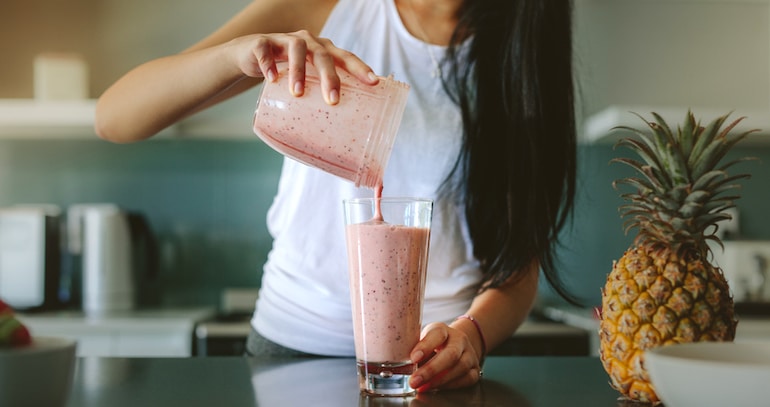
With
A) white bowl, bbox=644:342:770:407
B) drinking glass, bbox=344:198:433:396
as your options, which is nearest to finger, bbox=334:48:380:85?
drinking glass, bbox=344:198:433:396

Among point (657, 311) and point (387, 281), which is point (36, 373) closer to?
point (387, 281)

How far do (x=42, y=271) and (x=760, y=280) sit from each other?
2.71m

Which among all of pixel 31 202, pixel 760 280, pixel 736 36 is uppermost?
pixel 736 36

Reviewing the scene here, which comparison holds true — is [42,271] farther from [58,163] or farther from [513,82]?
[513,82]

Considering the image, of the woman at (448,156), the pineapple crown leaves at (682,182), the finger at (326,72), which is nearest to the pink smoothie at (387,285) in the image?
the finger at (326,72)

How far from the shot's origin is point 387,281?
0.83m

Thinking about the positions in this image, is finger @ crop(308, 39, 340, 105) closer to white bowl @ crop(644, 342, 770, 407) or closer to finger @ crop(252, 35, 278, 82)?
finger @ crop(252, 35, 278, 82)

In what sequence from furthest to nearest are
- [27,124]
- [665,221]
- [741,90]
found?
[741,90] → [27,124] → [665,221]

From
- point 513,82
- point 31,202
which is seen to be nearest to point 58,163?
point 31,202

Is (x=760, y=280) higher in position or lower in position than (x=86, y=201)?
lower

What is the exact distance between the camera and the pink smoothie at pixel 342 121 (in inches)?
33.9

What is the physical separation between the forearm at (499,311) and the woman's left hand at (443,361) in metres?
0.12

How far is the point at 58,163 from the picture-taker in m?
3.26

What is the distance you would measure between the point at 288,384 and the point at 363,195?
0.48 metres
